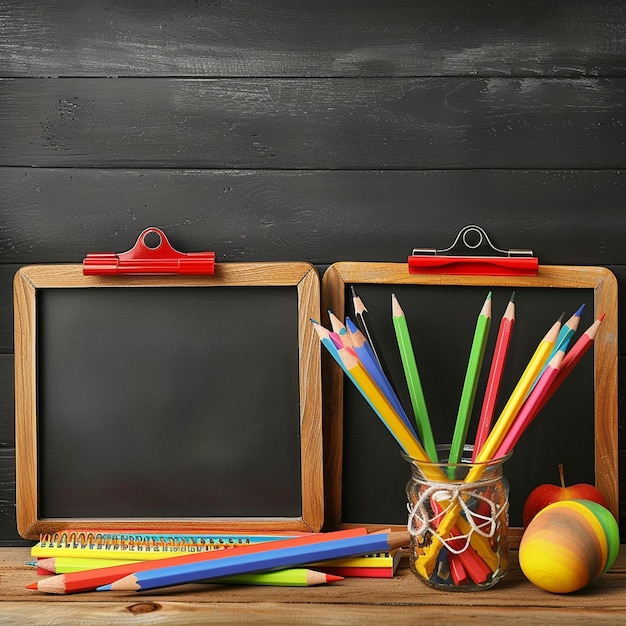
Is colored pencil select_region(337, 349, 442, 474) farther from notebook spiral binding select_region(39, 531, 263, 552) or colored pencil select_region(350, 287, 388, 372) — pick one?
notebook spiral binding select_region(39, 531, 263, 552)

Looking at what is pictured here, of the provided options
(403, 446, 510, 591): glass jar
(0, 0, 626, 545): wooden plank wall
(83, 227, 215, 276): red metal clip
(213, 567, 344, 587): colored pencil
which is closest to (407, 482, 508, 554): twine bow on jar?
(403, 446, 510, 591): glass jar

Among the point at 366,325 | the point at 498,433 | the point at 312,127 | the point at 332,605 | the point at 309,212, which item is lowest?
the point at 332,605

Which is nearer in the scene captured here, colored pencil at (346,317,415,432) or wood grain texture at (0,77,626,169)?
colored pencil at (346,317,415,432)

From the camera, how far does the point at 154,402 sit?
3.12 ft

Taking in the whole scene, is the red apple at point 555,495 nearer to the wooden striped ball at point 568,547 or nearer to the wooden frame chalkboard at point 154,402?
the wooden striped ball at point 568,547

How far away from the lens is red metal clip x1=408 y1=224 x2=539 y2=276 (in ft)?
3.01

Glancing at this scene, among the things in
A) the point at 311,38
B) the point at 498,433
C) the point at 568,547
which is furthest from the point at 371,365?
the point at 311,38

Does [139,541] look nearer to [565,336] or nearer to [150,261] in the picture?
[150,261]

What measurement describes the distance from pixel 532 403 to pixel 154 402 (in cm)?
44

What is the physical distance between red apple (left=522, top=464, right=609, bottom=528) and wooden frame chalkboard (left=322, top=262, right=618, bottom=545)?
56 mm

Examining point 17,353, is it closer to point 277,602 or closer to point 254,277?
point 254,277

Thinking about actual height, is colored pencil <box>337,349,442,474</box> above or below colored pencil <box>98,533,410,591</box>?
above

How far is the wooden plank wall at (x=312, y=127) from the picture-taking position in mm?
934

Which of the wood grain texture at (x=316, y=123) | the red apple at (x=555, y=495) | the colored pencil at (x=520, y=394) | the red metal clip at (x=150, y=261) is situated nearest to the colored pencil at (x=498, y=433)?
the colored pencil at (x=520, y=394)
